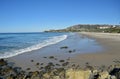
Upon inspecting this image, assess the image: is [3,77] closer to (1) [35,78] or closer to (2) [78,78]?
(1) [35,78]

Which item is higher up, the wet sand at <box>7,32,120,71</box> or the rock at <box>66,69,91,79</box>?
the rock at <box>66,69,91,79</box>

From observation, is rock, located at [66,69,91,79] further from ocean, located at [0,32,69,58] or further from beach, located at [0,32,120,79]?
ocean, located at [0,32,69,58]

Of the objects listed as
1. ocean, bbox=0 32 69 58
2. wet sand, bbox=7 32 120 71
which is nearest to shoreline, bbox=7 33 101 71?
wet sand, bbox=7 32 120 71

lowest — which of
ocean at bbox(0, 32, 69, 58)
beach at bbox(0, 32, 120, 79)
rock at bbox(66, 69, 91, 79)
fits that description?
ocean at bbox(0, 32, 69, 58)

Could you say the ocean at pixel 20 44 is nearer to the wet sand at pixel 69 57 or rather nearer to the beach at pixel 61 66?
the wet sand at pixel 69 57

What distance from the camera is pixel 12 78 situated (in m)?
7.87

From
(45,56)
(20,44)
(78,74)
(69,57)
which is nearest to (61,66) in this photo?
(69,57)

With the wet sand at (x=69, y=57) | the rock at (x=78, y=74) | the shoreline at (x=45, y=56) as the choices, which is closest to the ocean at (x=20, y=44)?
the shoreline at (x=45, y=56)

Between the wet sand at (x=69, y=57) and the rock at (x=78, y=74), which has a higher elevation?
the rock at (x=78, y=74)

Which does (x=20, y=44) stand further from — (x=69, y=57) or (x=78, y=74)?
(x=78, y=74)

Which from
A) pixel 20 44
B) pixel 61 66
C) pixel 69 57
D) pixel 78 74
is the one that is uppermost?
pixel 78 74

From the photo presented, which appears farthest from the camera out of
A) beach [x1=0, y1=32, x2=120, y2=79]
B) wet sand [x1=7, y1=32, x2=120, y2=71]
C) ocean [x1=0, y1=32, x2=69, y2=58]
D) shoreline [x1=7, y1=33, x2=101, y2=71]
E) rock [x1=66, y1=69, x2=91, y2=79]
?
ocean [x1=0, y1=32, x2=69, y2=58]

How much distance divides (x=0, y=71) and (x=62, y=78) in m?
4.99

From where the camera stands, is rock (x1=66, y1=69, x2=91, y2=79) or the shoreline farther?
the shoreline
